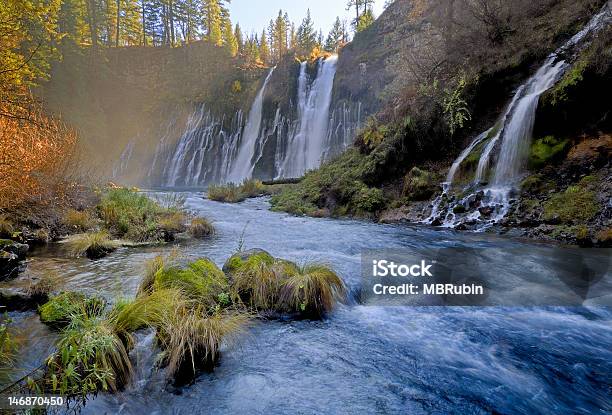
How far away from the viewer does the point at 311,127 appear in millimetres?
29812

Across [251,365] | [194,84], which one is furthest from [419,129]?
[194,84]

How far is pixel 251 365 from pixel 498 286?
4.31 m

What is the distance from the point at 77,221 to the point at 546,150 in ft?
42.1

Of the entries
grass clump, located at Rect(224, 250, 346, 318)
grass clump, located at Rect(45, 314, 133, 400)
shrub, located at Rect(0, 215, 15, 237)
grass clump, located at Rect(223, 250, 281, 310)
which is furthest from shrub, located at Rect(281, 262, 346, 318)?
shrub, located at Rect(0, 215, 15, 237)

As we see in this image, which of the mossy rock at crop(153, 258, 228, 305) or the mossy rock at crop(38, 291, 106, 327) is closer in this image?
the mossy rock at crop(38, 291, 106, 327)

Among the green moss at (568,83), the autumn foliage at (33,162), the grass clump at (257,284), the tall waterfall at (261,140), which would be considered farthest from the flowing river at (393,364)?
the tall waterfall at (261,140)

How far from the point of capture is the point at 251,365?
344cm

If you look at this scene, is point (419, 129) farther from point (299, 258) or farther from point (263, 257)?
point (263, 257)

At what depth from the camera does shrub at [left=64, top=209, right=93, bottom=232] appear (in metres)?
8.77

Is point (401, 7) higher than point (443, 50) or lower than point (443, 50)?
higher

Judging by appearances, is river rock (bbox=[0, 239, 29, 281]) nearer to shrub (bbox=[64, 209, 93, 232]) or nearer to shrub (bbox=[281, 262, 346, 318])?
shrub (bbox=[64, 209, 93, 232])

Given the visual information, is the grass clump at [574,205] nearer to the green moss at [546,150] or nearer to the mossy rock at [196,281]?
the green moss at [546,150]

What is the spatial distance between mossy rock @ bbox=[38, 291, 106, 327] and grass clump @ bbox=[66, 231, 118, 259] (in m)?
3.26

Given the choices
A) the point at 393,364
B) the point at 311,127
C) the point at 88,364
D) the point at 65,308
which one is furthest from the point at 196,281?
the point at 311,127
